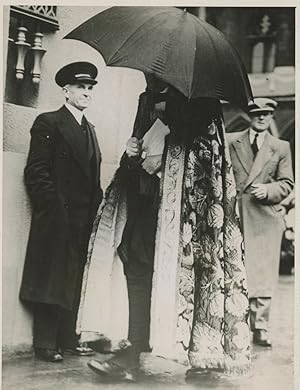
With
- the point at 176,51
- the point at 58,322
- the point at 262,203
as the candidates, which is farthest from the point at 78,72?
the point at 58,322

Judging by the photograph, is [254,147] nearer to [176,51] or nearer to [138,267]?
[176,51]

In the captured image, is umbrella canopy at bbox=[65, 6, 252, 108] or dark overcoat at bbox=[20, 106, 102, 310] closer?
umbrella canopy at bbox=[65, 6, 252, 108]

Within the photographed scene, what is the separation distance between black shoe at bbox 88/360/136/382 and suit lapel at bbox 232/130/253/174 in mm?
1172

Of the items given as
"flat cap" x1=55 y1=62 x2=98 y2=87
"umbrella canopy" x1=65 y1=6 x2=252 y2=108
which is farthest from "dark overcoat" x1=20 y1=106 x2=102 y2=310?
"umbrella canopy" x1=65 y1=6 x2=252 y2=108

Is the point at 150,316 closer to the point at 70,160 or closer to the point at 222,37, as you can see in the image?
the point at 70,160

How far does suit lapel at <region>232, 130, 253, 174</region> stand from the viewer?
327 centimetres

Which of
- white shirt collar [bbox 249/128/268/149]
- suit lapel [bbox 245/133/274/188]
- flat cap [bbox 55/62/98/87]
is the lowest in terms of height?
suit lapel [bbox 245/133/274/188]

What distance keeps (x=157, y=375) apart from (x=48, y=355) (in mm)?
543

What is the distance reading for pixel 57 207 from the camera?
3.14 metres

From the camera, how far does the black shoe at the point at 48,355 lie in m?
3.13

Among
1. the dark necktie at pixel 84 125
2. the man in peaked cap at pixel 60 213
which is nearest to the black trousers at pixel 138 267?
the man in peaked cap at pixel 60 213

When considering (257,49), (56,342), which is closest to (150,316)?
(56,342)

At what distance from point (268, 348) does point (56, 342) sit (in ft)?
3.49

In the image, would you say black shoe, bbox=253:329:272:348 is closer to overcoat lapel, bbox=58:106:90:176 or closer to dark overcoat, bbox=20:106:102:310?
dark overcoat, bbox=20:106:102:310
